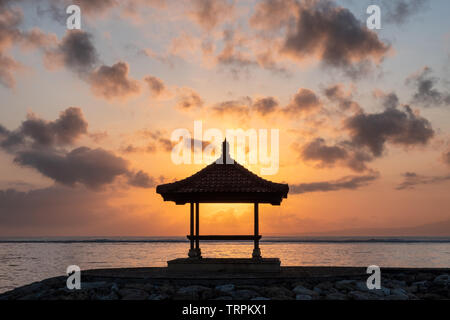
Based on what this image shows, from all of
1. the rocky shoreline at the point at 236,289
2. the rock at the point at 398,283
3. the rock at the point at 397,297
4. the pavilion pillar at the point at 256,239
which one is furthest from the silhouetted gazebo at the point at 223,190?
the rock at the point at 397,297

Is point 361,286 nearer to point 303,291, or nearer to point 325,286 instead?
point 325,286

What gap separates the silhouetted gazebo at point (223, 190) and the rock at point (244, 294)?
173 inches

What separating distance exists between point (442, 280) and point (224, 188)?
32.2 ft

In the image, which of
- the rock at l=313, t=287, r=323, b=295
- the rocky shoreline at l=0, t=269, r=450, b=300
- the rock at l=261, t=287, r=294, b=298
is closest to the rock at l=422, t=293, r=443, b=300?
the rocky shoreline at l=0, t=269, r=450, b=300

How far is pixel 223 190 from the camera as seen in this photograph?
23.4 m

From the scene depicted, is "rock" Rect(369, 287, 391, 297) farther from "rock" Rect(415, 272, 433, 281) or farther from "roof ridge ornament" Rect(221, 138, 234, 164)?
"roof ridge ornament" Rect(221, 138, 234, 164)

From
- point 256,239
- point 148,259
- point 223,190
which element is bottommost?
point 148,259

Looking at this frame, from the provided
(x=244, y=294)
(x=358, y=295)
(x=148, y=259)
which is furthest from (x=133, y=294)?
(x=148, y=259)

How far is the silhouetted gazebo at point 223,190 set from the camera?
2334 centimetres

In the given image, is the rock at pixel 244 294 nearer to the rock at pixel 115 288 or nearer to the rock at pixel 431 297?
the rock at pixel 115 288
